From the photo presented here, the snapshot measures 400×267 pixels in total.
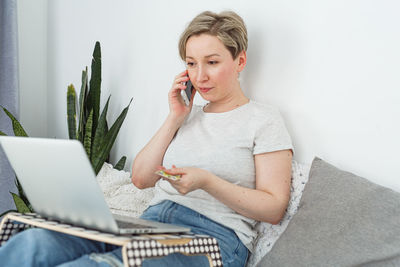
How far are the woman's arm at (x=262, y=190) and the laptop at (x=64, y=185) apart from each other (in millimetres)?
246

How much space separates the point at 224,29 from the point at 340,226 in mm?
753

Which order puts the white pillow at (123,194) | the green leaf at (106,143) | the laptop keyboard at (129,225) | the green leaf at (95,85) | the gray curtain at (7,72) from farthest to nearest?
1. the gray curtain at (7,72)
2. the green leaf at (95,85)
3. the green leaf at (106,143)
4. the white pillow at (123,194)
5. the laptop keyboard at (129,225)

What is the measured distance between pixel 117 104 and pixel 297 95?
4.14 feet

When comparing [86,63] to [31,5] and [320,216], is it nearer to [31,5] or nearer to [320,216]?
[31,5]

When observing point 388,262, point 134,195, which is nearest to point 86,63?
point 134,195

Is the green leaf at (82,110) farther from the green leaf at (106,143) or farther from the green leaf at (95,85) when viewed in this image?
the green leaf at (106,143)

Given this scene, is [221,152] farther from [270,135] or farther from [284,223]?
[284,223]

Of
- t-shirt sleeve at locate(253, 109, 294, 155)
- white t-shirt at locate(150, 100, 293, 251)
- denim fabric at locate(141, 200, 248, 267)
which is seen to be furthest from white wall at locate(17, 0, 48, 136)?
t-shirt sleeve at locate(253, 109, 294, 155)

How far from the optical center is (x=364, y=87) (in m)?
1.31

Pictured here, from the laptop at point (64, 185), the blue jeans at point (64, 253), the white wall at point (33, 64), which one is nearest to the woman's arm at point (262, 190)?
the blue jeans at point (64, 253)

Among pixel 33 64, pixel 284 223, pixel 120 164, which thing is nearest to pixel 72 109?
pixel 120 164

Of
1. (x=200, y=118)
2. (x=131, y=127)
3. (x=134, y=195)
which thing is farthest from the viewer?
(x=131, y=127)

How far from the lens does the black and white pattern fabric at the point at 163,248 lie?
858 mm

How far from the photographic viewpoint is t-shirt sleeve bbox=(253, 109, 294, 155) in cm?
137
